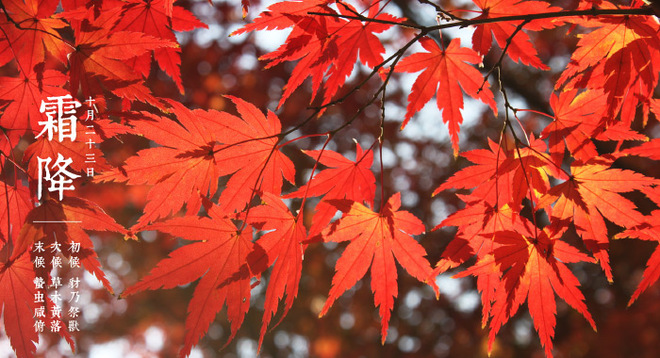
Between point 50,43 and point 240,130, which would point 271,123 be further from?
point 50,43

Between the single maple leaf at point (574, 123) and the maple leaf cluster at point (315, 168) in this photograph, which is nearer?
the maple leaf cluster at point (315, 168)

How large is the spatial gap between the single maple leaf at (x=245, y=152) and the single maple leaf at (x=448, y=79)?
323 millimetres

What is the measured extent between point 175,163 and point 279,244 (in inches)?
10.6

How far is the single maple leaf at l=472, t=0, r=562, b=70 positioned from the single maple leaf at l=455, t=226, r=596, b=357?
0.38 meters

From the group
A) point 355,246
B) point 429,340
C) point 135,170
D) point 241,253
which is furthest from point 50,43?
point 429,340

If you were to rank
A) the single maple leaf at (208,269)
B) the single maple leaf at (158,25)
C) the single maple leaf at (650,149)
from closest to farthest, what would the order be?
the single maple leaf at (208,269)
the single maple leaf at (650,149)
the single maple leaf at (158,25)

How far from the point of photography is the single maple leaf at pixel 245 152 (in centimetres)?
95

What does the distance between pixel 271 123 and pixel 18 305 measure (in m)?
0.72

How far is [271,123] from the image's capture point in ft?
3.16

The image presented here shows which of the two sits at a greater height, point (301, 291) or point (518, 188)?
point (518, 188)

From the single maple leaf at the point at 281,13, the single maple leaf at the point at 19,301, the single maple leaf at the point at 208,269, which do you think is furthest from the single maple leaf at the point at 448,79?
the single maple leaf at the point at 19,301

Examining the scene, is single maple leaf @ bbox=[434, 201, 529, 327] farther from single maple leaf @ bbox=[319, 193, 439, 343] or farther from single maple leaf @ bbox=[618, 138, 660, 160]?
single maple leaf @ bbox=[618, 138, 660, 160]

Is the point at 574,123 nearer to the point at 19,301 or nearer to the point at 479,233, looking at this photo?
the point at 479,233

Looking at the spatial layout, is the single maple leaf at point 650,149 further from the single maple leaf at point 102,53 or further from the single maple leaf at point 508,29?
the single maple leaf at point 102,53
